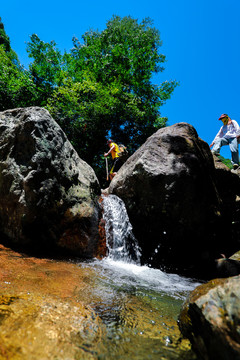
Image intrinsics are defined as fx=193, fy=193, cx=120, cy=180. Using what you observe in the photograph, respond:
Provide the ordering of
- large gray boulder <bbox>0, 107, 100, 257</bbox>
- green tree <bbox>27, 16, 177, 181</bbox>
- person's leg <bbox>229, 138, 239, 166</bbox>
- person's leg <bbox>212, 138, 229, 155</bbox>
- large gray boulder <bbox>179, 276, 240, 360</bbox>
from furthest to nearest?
green tree <bbox>27, 16, 177, 181</bbox>
person's leg <bbox>212, 138, 229, 155</bbox>
person's leg <bbox>229, 138, 239, 166</bbox>
large gray boulder <bbox>0, 107, 100, 257</bbox>
large gray boulder <bbox>179, 276, 240, 360</bbox>

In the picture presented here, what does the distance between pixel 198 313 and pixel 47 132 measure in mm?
4440

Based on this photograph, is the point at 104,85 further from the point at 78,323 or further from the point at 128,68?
the point at 78,323

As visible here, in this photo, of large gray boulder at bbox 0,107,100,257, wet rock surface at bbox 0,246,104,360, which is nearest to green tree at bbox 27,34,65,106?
large gray boulder at bbox 0,107,100,257

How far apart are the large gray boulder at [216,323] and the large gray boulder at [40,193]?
3.19m

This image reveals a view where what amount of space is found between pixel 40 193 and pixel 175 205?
334 cm

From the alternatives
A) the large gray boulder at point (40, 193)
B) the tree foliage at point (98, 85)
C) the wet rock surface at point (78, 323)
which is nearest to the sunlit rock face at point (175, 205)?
the large gray boulder at point (40, 193)

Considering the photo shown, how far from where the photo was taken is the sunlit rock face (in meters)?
5.10

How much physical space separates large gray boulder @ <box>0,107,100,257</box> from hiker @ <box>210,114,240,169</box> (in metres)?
6.13

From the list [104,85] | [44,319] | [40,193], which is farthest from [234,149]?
[104,85]

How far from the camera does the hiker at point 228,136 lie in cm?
775

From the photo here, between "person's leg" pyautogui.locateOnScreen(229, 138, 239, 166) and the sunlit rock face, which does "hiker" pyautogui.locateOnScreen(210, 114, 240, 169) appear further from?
the sunlit rock face

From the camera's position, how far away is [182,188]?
506cm

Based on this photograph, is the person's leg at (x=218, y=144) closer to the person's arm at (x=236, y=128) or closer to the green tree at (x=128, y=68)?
the person's arm at (x=236, y=128)

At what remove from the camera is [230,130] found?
7797 millimetres
